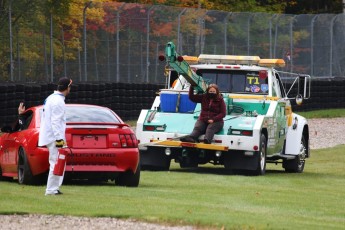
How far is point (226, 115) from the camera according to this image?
2333cm

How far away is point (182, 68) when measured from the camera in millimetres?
23578

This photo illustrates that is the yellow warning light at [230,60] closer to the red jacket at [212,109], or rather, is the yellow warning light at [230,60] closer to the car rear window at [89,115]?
the red jacket at [212,109]

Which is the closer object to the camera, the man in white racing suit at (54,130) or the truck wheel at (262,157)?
the man in white racing suit at (54,130)

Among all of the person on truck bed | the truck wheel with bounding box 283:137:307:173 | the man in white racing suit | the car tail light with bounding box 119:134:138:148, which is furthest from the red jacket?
the man in white racing suit

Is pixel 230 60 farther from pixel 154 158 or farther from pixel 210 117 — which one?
pixel 154 158

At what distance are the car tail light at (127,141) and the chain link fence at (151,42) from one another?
1451 centimetres

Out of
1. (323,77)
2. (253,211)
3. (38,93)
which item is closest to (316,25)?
(323,77)

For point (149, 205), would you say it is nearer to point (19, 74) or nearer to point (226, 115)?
point (226, 115)

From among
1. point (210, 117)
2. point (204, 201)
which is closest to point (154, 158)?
point (210, 117)

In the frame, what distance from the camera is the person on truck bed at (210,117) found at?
22703 mm

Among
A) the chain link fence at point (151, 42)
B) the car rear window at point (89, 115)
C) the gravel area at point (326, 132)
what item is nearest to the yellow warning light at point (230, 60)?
the car rear window at point (89, 115)

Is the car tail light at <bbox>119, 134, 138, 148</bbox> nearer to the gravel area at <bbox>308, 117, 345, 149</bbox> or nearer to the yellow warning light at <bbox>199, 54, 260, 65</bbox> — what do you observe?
the yellow warning light at <bbox>199, 54, 260, 65</bbox>

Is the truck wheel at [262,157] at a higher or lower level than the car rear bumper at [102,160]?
lower

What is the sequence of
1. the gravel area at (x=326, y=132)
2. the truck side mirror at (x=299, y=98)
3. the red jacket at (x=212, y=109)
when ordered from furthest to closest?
the gravel area at (x=326, y=132), the truck side mirror at (x=299, y=98), the red jacket at (x=212, y=109)
